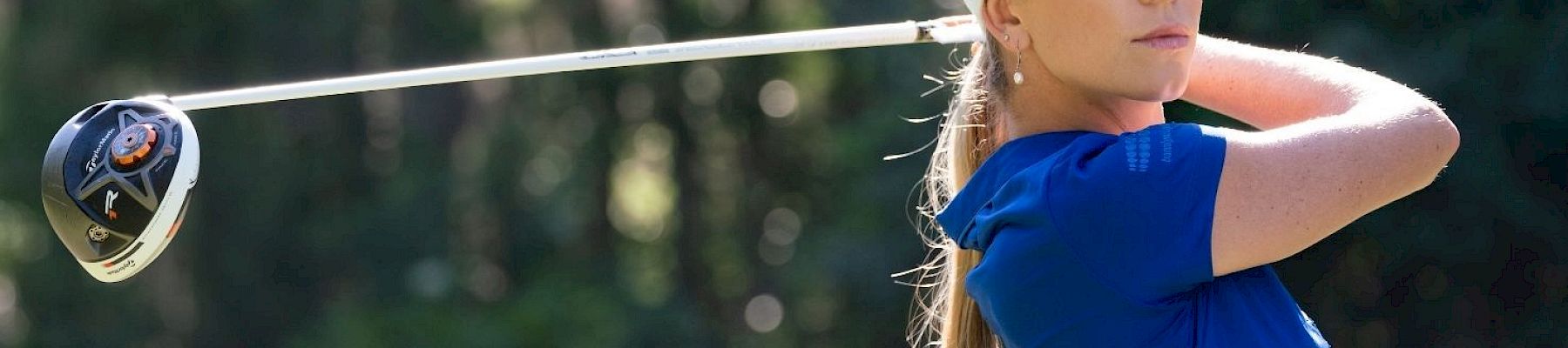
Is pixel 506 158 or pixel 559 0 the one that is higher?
pixel 559 0

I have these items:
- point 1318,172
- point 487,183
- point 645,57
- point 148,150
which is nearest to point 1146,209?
point 1318,172

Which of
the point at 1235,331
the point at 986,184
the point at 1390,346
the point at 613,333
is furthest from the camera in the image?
the point at 613,333

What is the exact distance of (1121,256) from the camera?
1.67 m

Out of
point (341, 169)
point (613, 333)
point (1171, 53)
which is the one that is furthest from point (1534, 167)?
point (1171, 53)

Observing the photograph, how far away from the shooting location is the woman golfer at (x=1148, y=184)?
5.40 ft

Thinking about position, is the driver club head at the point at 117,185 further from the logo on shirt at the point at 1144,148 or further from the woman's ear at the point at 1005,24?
the logo on shirt at the point at 1144,148

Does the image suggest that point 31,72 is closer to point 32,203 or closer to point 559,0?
A: point 32,203

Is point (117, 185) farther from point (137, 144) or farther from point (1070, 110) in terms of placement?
point (1070, 110)

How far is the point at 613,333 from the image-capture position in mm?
9836

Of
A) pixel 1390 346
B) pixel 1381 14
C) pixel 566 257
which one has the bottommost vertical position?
pixel 1390 346

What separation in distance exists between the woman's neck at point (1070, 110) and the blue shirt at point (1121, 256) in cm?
8

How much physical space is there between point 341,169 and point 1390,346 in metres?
5.74

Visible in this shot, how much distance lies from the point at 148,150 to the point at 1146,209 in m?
1.18

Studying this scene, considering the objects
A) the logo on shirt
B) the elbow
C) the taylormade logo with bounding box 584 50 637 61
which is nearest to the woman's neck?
the logo on shirt
